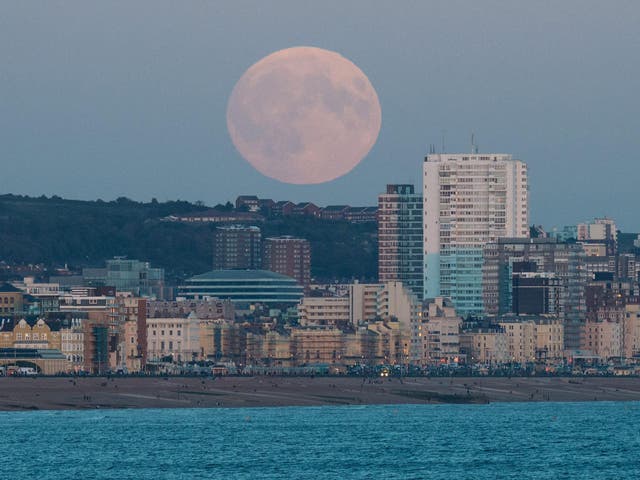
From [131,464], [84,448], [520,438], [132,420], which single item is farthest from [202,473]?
[132,420]

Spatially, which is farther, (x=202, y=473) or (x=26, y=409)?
(x=26, y=409)

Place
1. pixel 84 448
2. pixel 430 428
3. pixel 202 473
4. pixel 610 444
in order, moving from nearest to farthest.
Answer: pixel 202 473
pixel 84 448
pixel 610 444
pixel 430 428

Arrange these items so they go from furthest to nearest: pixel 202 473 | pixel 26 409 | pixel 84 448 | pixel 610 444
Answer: pixel 26 409, pixel 610 444, pixel 84 448, pixel 202 473

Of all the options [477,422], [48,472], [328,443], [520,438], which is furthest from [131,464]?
[477,422]

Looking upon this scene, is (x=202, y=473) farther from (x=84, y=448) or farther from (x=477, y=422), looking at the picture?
(x=477, y=422)

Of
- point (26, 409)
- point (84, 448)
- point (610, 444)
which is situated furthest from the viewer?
point (26, 409)

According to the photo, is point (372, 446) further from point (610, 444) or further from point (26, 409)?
point (26, 409)
